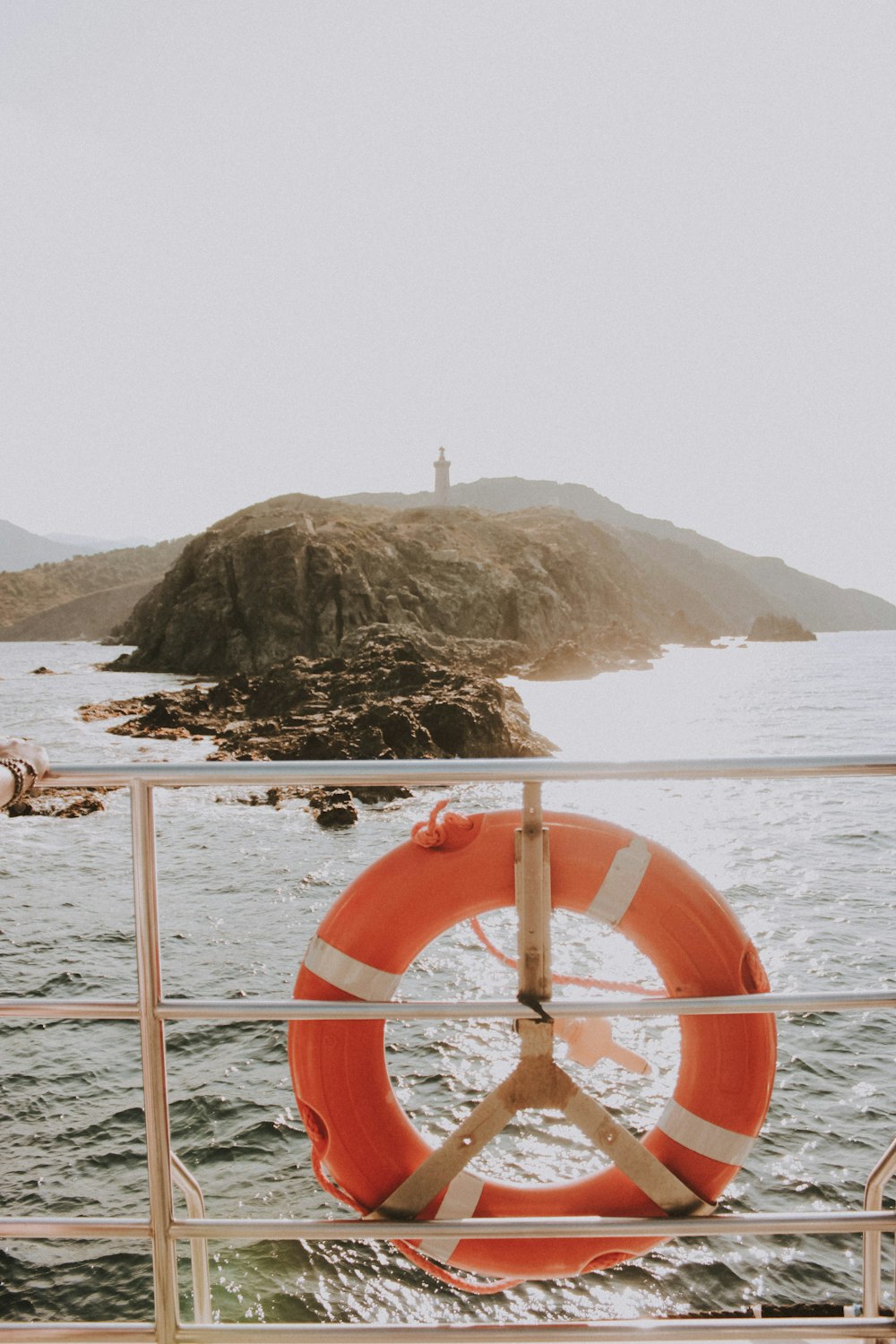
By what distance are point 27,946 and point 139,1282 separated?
19.1 feet

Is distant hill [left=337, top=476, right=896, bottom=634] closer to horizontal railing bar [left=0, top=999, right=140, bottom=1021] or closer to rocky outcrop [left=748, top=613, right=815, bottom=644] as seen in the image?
rocky outcrop [left=748, top=613, right=815, bottom=644]

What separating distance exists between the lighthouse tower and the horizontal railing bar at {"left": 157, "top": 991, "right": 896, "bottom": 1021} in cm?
9847

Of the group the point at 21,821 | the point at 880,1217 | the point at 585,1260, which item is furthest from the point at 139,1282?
the point at 21,821

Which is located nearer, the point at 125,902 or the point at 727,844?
the point at 125,902

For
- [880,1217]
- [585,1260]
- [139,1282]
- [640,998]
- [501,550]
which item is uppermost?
[501,550]

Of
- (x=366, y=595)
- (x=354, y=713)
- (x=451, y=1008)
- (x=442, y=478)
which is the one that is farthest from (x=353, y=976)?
(x=442, y=478)

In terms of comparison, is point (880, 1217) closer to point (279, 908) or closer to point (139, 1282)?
point (139, 1282)

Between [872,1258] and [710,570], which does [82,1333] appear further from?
[710,570]

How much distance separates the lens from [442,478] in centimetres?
9944

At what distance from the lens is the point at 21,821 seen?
1564 centimetres

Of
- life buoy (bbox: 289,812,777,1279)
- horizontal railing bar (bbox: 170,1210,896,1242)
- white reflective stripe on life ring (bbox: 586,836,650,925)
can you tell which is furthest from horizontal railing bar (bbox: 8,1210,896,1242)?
white reflective stripe on life ring (bbox: 586,836,650,925)

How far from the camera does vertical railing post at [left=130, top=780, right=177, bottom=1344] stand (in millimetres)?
1468

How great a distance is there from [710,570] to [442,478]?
65.4 metres

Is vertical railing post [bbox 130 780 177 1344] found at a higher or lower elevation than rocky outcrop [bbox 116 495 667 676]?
lower
